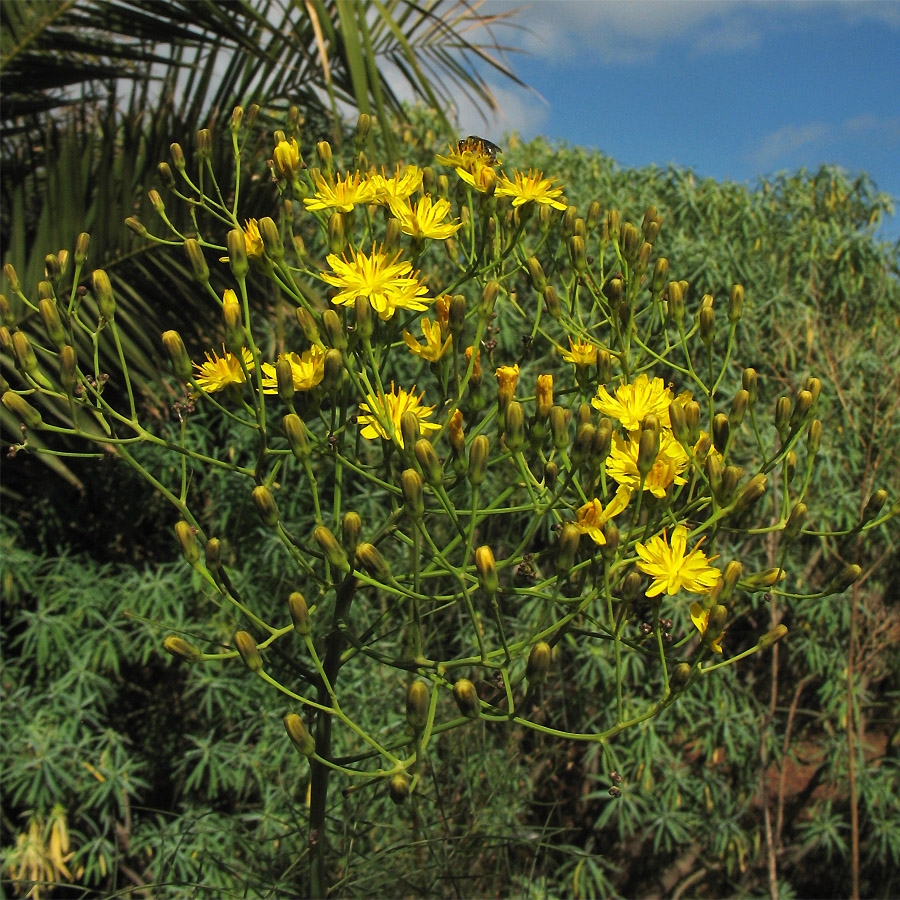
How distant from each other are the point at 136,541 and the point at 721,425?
9.00 ft

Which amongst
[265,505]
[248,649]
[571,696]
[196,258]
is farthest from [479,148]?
[571,696]

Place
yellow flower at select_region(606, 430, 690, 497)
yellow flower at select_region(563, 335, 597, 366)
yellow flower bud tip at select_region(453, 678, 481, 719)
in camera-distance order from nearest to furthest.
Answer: yellow flower bud tip at select_region(453, 678, 481, 719) < yellow flower at select_region(606, 430, 690, 497) < yellow flower at select_region(563, 335, 597, 366)

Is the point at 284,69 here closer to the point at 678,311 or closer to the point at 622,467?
the point at 678,311

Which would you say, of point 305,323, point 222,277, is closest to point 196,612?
point 222,277

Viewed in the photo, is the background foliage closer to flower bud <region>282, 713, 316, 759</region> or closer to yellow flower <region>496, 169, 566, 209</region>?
flower bud <region>282, 713, 316, 759</region>

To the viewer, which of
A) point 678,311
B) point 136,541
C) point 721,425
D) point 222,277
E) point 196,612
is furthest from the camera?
point 136,541

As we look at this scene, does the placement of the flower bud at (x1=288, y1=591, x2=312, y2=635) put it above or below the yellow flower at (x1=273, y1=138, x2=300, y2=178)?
below

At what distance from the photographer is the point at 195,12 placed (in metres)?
2.83

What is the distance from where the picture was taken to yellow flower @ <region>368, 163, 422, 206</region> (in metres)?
0.95

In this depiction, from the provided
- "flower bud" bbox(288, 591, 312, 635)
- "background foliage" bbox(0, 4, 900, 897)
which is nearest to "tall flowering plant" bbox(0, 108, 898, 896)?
"flower bud" bbox(288, 591, 312, 635)

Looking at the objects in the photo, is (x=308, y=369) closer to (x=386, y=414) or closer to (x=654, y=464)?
(x=386, y=414)

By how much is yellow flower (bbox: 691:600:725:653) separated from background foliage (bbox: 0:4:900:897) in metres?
1.55

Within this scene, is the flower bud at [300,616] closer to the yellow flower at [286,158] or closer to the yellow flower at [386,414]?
the yellow flower at [386,414]

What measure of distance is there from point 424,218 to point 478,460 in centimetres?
32
